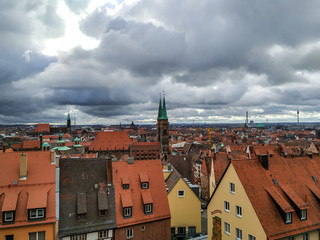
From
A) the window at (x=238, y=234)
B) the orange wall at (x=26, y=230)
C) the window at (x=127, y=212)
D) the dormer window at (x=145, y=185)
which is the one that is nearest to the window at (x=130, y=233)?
the window at (x=127, y=212)

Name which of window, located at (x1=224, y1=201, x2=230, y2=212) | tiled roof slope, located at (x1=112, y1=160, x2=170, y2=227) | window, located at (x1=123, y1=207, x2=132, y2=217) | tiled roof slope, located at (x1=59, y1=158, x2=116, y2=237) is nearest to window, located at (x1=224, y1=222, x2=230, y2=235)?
window, located at (x1=224, y1=201, x2=230, y2=212)

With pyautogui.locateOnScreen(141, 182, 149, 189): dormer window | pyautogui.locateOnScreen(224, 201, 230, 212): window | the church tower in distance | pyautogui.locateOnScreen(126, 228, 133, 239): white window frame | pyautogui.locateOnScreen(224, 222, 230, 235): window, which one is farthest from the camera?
the church tower in distance

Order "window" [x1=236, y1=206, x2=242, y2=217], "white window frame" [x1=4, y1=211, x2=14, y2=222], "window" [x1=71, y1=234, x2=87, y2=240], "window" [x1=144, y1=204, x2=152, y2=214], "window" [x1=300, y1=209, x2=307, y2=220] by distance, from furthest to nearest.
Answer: "window" [x1=144, y1=204, x2=152, y2=214] < "window" [x1=71, y1=234, x2=87, y2=240] < "window" [x1=236, y1=206, x2=242, y2=217] < "white window frame" [x1=4, y1=211, x2=14, y2=222] < "window" [x1=300, y1=209, x2=307, y2=220]

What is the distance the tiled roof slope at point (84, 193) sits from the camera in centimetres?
2724

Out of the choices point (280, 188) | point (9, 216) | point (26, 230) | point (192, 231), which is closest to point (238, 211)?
point (280, 188)

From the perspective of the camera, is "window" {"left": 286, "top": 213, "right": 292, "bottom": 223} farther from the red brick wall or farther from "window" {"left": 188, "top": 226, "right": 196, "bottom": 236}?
"window" {"left": 188, "top": 226, "right": 196, "bottom": 236}

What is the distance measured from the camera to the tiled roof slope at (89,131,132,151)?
126 m

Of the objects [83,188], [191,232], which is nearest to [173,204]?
[191,232]

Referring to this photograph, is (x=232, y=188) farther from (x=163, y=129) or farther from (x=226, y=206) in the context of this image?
(x=163, y=129)

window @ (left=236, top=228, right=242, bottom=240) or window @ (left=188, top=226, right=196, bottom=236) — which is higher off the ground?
window @ (left=236, top=228, right=242, bottom=240)

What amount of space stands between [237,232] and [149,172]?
13.6m

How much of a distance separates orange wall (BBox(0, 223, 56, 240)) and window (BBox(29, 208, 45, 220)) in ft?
2.95

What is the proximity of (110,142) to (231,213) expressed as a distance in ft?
353

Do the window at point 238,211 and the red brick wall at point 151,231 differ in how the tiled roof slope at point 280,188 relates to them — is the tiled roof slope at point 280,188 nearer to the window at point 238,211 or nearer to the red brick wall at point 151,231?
the window at point 238,211
